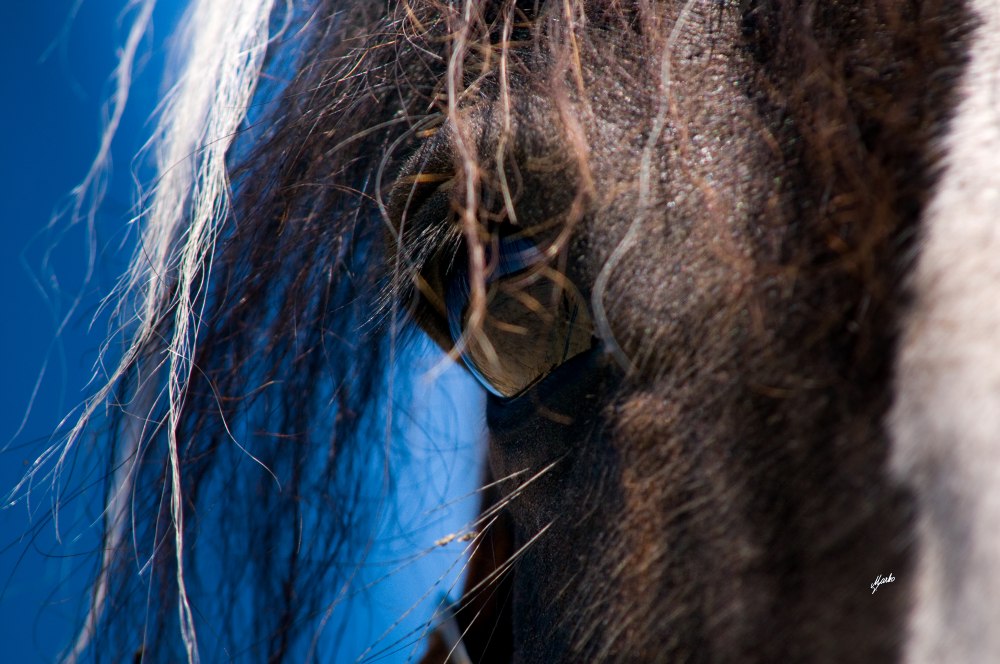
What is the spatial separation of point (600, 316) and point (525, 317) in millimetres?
82

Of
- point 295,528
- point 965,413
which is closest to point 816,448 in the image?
point 965,413

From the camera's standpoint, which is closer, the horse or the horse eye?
the horse

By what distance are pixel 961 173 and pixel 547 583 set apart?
1.12 ft

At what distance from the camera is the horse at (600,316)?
11.8 inches

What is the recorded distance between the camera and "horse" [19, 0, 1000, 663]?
0.30m

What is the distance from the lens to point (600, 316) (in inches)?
15.6

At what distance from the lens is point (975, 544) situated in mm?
269
